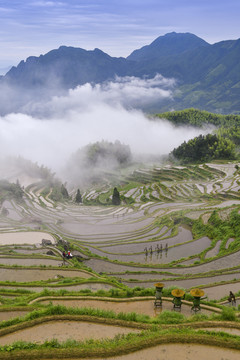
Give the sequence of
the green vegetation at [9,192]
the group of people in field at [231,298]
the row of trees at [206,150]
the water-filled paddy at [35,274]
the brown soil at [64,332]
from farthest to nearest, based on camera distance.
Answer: the row of trees at [206,150] < the green vegetation at [9,192] < the water-filled paddy at [35,274] < the group of people in field at [231,298] < the brown soil at [64,332]

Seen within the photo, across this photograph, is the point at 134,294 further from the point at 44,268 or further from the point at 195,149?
the point at 195,149

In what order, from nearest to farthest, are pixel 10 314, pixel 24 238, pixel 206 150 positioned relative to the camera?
pixel 10 314 → pixel 24 238 → pixel 206 150

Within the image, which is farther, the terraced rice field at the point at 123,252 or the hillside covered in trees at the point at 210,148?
the hillside covered in trees at the point at 210,148

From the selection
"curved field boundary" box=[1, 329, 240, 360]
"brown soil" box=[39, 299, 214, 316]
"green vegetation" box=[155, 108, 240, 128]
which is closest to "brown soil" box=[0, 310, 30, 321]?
"brown soil" box=[39, 299, 214, 316]

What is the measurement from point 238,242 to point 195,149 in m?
74.3

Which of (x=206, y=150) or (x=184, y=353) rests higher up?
(x=184, y=353)

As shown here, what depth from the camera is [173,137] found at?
13488 centimetres

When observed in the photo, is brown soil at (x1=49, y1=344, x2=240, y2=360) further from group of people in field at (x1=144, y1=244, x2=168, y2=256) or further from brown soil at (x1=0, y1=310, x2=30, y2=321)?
group of people in field at (x1=144, y1=244, x2=168, y2=256)

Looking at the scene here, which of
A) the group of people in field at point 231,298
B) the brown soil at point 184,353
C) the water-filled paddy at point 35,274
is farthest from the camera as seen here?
the water-filled paddy at point 35,274

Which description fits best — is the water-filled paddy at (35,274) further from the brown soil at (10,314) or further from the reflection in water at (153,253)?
the reflection in water at (153,253)

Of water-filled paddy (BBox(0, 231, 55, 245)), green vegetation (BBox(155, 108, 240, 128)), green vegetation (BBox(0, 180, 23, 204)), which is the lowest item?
green vegetation (BBox(0, 180, 23, 204))

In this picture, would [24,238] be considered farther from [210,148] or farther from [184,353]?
[210,148]

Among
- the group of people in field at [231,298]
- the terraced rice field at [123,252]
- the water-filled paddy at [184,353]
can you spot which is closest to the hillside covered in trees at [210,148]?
the terraced rice field at [123,252]

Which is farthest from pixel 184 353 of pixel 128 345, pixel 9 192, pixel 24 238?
pixel 9 192
